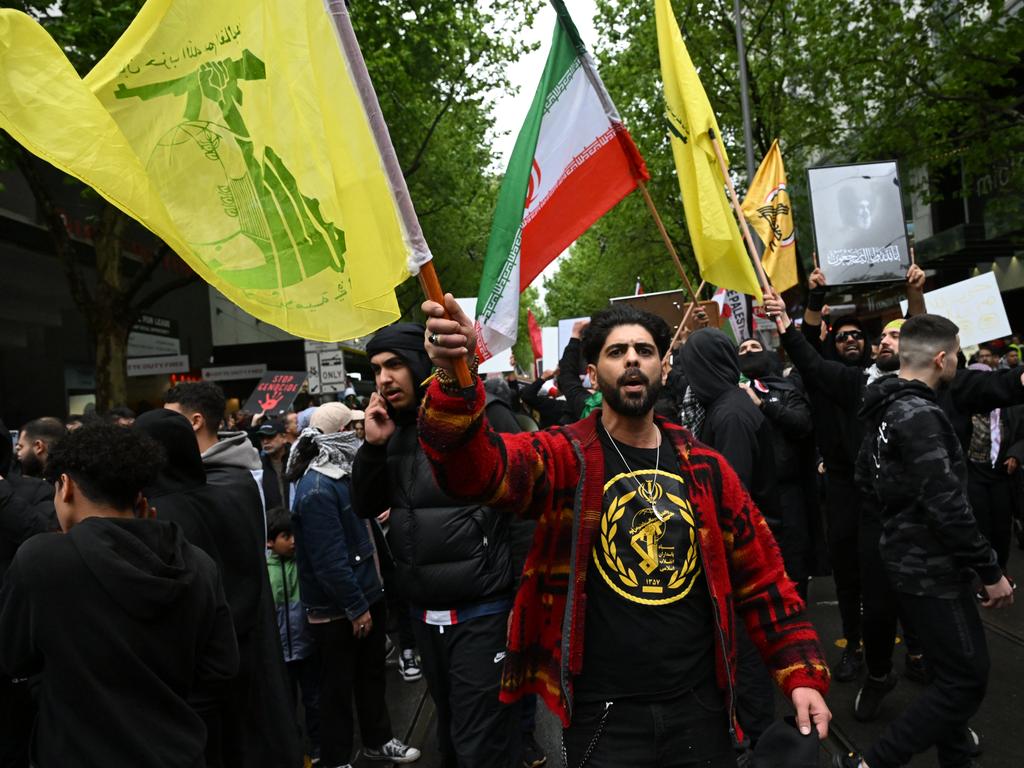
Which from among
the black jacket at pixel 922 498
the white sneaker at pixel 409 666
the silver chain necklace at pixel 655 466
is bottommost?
the white sneaker at pixel 409 666

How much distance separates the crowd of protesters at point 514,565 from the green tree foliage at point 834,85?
36.8 ft

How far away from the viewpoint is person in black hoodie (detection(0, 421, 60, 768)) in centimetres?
335

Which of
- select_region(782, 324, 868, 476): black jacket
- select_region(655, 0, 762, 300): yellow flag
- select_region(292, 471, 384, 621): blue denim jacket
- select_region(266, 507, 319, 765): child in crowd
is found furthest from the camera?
select_region(782, 324, 868, 476): black jacket

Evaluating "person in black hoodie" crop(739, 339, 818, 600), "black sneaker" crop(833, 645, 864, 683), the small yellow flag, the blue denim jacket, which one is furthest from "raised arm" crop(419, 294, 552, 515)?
the small yellow flag

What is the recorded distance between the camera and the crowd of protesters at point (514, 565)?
239cm

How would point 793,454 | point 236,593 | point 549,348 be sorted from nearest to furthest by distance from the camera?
point 236,593 < point 793,454 < point 549,348

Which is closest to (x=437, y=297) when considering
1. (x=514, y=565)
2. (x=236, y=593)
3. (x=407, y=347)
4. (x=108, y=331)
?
(x=407, y=347)

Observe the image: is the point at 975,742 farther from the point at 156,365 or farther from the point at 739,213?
the point at 156,365

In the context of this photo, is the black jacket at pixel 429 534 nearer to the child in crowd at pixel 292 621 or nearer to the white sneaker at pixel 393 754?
the child in crowd at pixel 292 621

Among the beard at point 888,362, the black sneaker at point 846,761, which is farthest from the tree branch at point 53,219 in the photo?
the black sneaker at point 846,761

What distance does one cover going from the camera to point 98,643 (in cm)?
239

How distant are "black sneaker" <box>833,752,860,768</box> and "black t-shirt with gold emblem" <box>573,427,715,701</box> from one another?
176 centimetres

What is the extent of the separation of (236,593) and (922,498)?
2.94 meters

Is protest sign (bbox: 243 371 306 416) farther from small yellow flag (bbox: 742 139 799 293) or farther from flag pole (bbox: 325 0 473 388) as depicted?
flag pole (bbox: 325 0 473 388)
